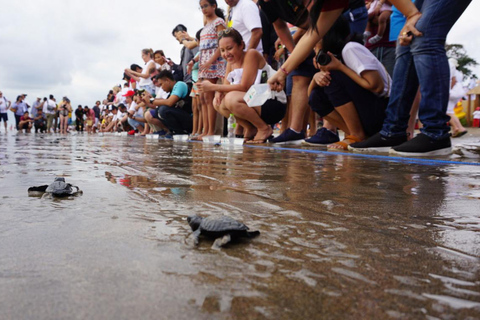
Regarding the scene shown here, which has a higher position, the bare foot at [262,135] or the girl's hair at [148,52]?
the girl's hair at [148,52]

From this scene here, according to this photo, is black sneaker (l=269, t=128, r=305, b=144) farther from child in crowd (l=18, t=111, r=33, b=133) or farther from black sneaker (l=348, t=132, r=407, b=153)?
child in crowd (l=18, t=111, r=33, b=133)

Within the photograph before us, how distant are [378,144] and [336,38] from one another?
1052 millimetres

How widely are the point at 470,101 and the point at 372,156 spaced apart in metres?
14.4

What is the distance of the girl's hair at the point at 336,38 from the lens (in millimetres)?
3801

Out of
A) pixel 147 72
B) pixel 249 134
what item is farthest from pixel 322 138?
pixel 147 72

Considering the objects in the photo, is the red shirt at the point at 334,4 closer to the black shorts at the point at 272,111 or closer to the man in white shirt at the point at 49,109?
the black shorts at the point at 272,111

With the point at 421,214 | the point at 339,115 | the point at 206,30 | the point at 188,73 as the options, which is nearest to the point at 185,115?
the point at 188,73

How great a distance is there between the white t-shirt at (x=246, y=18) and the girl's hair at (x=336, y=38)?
1672 millimetres

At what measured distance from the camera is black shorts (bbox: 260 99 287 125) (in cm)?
546

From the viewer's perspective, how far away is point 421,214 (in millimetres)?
1042

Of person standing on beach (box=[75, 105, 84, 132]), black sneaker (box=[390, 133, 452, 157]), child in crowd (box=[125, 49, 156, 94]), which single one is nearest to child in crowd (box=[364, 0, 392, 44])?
black sneaker (box=[390, 133, 452, 157])

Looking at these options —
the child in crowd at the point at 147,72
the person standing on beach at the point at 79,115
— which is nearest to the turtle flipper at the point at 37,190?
the child in crowd at the point at 147,72

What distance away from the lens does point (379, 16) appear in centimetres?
438

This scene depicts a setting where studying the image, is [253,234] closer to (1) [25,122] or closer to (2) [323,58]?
(2) [323,58]
